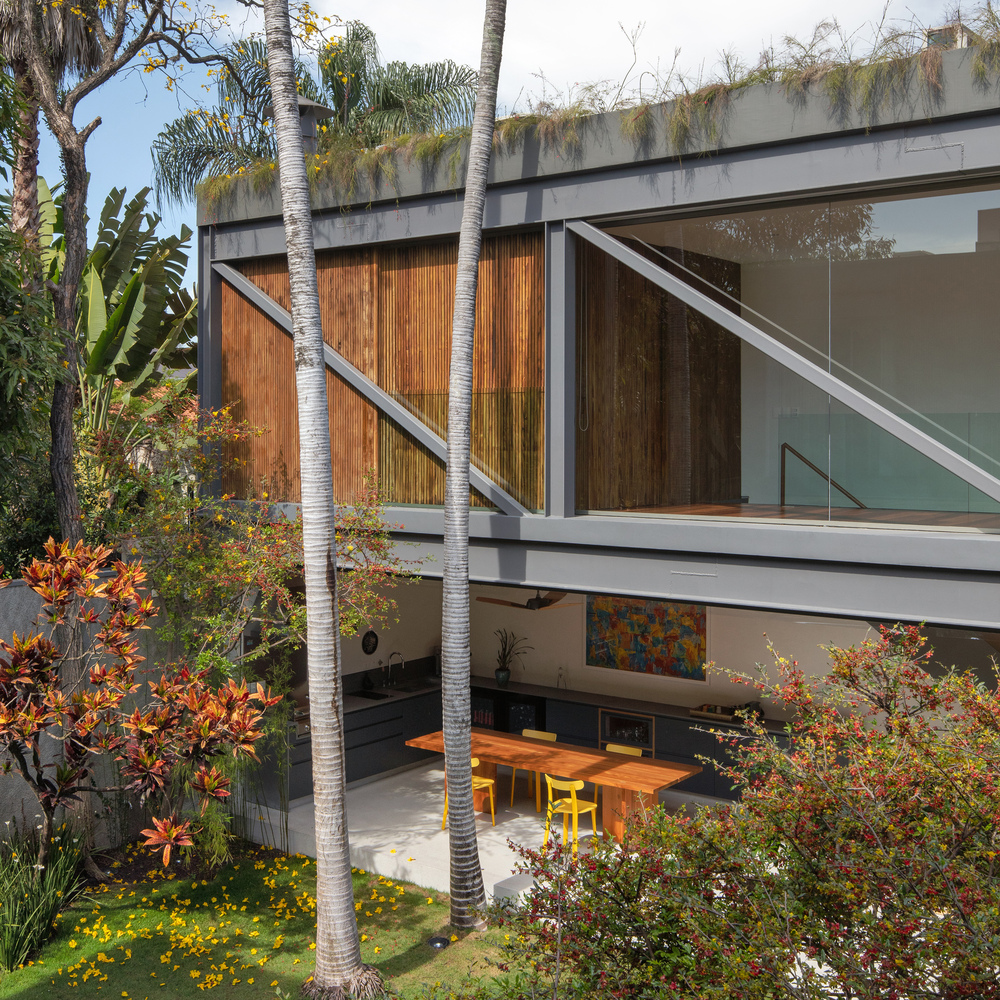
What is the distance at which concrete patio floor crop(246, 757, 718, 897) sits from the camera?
10.1 meters

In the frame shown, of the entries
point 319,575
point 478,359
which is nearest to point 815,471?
point 478,359

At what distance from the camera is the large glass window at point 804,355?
7742 mm

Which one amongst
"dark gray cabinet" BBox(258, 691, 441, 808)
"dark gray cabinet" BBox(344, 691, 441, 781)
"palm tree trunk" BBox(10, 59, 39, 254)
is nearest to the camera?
"palm tree trunk" BBox(10, 59, 39, 254)

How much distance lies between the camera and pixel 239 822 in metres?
11.1

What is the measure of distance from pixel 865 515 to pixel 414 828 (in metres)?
6.40

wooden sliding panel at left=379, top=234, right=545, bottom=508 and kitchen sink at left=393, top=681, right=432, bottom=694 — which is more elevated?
wooden sliding panel at left=379, top=234, right=545, bottom=508

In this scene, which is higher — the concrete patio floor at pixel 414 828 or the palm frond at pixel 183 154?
the palm frond at pixel 183 154

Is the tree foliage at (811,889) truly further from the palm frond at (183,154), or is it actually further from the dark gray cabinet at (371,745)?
the palm frond at (183,154)

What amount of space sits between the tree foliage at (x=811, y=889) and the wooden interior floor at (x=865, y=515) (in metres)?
2.29

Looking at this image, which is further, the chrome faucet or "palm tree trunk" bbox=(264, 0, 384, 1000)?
the chrome faucet

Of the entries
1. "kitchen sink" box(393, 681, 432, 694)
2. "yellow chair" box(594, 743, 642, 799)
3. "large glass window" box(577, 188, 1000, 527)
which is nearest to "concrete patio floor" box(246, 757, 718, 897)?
"yellow chair" box(594, 743, 642, 799)

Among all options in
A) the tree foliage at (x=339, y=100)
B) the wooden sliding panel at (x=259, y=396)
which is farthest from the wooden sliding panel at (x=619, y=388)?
the tree foliage at (x=339, y=100)

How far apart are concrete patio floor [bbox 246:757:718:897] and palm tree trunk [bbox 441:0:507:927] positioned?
2.62 ft

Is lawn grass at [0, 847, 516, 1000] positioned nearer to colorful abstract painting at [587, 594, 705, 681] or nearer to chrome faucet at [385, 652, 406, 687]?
chrome faucet at [385, 652, 406, 687]
